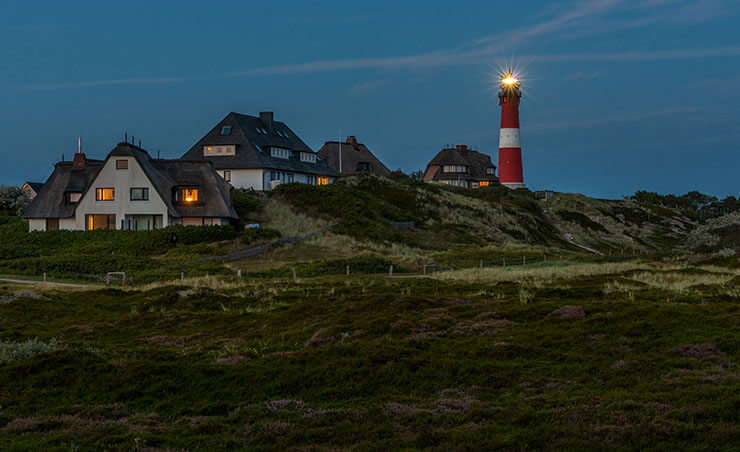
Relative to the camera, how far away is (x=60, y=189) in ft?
212

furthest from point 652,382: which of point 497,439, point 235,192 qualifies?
point 235,192

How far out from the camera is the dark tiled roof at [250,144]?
263ft

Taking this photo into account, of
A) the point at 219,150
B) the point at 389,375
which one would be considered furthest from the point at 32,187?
the point at 389,375

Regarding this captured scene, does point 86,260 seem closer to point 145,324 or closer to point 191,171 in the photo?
point 191,171

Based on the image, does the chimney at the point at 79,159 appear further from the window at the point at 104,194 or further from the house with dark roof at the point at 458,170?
the house with dark roof at the point at 458,170

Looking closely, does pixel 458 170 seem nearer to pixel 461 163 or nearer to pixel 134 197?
pixel 461 163

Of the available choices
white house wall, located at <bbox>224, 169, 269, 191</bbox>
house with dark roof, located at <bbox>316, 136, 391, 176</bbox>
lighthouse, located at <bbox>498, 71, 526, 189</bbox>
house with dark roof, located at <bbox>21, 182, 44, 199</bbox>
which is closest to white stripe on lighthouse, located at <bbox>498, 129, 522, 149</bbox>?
lighthouse, located at <bbox>498, 71, 526, 189</bbox>

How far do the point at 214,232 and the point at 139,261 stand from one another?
10.3 metres

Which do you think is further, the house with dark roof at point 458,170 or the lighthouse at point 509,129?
the house with dark roof at point 458,170

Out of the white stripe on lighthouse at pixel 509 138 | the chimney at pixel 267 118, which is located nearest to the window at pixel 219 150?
the chimney at pixel 267 118

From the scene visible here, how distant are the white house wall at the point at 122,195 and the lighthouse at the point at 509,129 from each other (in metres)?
66.2

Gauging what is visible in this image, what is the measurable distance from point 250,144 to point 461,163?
63814 millimetres

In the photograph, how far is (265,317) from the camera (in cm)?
2584

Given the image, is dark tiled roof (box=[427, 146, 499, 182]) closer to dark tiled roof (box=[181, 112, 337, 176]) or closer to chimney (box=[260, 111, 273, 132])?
dark tiled roof (box=[181, 112, 337, 176])
